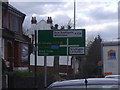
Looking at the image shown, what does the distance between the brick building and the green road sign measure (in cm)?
1027

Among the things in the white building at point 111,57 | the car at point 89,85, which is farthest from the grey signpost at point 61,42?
the car at point 89,85

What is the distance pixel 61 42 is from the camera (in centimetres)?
2277

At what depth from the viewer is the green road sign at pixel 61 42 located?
22.6 meters

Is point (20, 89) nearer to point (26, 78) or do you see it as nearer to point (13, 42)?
point (26, 78)

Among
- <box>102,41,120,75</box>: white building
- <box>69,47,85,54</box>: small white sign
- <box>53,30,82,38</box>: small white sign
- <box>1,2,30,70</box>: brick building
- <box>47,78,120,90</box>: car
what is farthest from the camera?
<box>1,2,30,70</box>: brick building

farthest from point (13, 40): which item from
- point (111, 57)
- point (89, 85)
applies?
point (89, 85)

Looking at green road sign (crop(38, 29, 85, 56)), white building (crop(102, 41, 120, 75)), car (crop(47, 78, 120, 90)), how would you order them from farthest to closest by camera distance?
green road sign (crop(38, 29, 85, 56)) < white building (crop(102, 41, 120, 75)) < car (crop(47, 78, 120, 90))

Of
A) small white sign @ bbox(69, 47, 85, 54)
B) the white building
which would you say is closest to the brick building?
small white sign @ bbox(69, 47, 85, 54)

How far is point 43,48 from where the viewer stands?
74.0ft

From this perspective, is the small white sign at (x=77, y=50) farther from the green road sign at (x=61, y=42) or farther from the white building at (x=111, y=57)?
the white building at (x=111, y=57)

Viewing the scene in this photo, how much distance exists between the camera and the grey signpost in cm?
2256

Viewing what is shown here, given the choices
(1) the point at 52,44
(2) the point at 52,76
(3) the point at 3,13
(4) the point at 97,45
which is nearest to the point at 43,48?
(1) the point at 52,44

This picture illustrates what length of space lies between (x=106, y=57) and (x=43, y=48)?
188 inches

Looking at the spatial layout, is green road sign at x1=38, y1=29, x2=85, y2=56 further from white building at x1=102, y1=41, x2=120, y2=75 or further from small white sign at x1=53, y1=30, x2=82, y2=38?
white building at x1=102, y1=41, x2=120, y2=75
